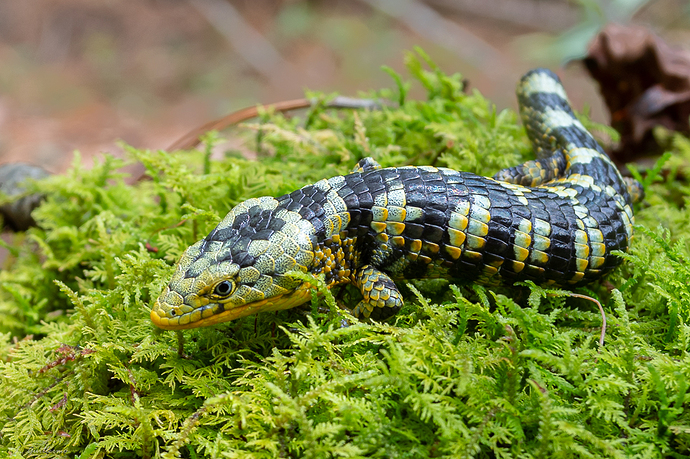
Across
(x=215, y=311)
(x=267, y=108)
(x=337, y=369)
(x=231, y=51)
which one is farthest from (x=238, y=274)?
(x=231, y=51)

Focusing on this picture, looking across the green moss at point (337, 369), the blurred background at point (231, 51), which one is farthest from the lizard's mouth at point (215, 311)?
the blurred background at point (231, 51)

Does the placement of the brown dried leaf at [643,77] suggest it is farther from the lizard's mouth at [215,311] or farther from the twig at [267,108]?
the lizard's mouth at [215,311]

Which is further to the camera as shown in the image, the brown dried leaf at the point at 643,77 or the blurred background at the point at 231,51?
the blurred background at the point at 231,51

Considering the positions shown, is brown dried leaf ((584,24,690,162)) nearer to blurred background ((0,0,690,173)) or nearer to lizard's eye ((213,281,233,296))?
lizard's eye ((213,281,233,296))

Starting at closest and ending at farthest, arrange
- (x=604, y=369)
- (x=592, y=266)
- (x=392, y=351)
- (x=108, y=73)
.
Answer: (x=392, y=351), (x=604, y=369), (x=592, y=266), (x=108, y=73)

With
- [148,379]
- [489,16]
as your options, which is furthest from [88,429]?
[489,16]

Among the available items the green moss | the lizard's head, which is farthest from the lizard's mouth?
the green moss

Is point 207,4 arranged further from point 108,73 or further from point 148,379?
point 148,379
